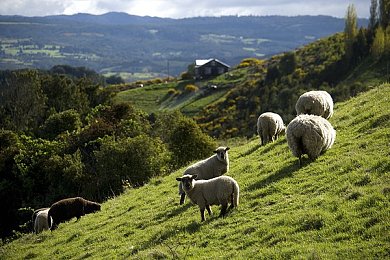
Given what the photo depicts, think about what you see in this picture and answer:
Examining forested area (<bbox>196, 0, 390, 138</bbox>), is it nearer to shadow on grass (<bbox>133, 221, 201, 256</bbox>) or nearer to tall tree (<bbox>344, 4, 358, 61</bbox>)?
tall tree (<bbox>344, 4, 358, 61</bbox>)

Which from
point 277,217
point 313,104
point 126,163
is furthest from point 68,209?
point 277,217

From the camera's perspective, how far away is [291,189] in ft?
47.5

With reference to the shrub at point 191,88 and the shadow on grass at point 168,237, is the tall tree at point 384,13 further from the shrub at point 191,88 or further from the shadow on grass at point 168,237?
the shadow on grass at point 168,237

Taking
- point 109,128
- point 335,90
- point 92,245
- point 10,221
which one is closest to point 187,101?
point 335,90

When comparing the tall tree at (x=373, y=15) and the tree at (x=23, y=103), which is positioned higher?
the tall tree at (x=373, y=15)

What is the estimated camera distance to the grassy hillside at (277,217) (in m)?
10.6

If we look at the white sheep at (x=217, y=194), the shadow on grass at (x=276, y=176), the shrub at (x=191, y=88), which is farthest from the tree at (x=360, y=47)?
the white sheep at (x=217, y=194)

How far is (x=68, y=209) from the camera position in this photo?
23594mm

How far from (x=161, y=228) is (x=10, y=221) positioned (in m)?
31.3

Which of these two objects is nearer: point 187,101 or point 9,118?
point 9,118

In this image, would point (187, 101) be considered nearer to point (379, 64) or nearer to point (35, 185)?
point (379, 64)

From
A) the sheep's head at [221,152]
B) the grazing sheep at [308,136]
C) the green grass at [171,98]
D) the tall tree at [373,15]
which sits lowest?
the green grass at [171,98]

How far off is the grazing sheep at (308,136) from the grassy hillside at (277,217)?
45 centimetres

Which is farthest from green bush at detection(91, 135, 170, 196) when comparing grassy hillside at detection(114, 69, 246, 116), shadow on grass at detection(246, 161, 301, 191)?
grassy hillside at detection(114, 69, 246, 116)
